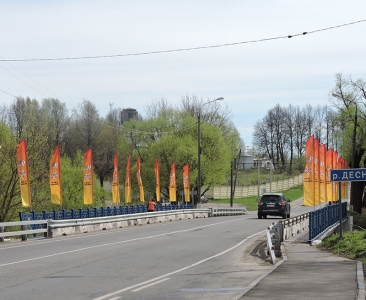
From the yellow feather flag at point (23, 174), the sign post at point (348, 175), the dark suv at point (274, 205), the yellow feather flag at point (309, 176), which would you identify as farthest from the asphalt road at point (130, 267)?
the dark suv at point (274, 205)

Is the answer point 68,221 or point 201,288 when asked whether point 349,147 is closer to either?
point 68,221

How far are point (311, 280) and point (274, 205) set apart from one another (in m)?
34.0

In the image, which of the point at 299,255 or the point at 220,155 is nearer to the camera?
the point at 299,255

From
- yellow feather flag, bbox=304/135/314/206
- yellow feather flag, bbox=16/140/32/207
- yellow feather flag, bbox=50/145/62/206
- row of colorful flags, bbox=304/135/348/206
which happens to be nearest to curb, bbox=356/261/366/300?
yellow feather flag, bbox=304/135/314/206

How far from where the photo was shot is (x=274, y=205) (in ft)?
155

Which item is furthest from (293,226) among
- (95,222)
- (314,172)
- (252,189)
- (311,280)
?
(252,189)

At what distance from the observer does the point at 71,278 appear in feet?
47.7

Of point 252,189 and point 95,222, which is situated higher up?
point 95,222

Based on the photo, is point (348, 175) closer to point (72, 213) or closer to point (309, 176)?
point (309, 176)

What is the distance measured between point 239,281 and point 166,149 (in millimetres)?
71086

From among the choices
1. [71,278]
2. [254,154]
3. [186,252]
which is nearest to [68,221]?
[186,252]

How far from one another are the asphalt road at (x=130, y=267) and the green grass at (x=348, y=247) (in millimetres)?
2532

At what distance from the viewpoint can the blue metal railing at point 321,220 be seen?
88.6 ft

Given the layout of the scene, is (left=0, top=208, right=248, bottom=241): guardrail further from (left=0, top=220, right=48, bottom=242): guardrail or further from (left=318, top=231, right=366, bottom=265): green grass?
(left=318, top=231, right=366, bottom=265): green grass
